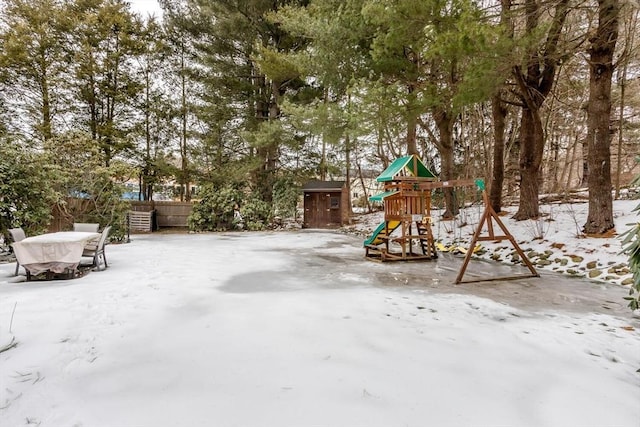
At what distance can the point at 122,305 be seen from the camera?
11.2 ft

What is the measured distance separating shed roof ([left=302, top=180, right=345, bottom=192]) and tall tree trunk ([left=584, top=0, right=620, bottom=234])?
10799mm

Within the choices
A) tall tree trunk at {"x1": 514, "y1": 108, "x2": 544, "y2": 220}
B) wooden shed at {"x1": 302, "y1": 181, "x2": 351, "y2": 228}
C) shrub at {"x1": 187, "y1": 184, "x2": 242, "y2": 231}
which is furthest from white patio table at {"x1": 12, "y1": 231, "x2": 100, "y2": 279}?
wooden shed at {"x1": 302, "y1": 181, "x2": 351, "y2": 228}

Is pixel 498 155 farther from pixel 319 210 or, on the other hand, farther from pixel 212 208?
pixel 212 208

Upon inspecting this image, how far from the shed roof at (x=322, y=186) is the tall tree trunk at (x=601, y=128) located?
35.4 ft

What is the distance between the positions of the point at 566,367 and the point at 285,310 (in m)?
2.31

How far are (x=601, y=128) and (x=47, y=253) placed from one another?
9300mm

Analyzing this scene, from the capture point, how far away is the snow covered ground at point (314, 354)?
1688 mm

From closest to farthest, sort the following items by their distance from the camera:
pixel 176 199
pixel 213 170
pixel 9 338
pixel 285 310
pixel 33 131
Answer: pixel 9 338 → pixel 285 310 → pixel 33 131 → pixel 213 170 → pixel 176 199

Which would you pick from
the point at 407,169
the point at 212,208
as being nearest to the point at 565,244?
the point at 407,169

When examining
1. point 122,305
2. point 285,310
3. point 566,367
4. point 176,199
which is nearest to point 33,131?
point 176,199

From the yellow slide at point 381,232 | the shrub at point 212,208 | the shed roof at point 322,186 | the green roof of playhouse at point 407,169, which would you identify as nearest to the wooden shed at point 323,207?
the shed roof at point 322,186

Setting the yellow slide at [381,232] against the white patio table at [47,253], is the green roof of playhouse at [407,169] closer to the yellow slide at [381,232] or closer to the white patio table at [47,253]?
the yellow slide at [381,232]

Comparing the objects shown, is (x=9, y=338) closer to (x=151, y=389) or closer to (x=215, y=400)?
(x=151, y=389)

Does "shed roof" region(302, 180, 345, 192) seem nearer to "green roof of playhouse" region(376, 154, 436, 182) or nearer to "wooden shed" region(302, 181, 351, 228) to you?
"wooden shed" region(302, 181, 351, 228)
